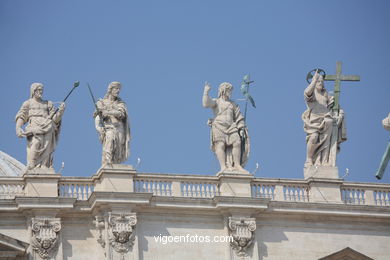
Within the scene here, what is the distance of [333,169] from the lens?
53.7 m

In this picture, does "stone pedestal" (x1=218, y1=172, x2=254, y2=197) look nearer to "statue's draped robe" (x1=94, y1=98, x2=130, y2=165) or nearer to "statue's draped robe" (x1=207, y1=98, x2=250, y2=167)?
"statue's draped robe" (x1=207, y1=98, x2=250, y2=167)

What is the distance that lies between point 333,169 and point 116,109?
7.12 m

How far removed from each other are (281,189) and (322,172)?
4.88 ft

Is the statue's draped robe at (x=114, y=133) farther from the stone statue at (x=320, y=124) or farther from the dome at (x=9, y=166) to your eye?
the dome at (x=9, y=166)

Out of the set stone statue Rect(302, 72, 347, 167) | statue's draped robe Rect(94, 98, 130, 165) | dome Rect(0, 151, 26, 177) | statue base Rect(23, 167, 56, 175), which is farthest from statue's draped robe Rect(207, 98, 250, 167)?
dome Rect(0, 151, 26, 177)

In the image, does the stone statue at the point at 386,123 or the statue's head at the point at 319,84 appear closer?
the statue's head at the point at 319,84

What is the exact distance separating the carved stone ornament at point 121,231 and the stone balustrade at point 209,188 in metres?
0.99

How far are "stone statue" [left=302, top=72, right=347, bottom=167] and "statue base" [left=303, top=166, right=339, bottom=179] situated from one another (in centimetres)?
18

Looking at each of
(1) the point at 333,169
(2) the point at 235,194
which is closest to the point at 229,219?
(2) the point at 235,194

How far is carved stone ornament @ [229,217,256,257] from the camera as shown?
169 ft

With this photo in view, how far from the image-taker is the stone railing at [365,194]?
53656mm

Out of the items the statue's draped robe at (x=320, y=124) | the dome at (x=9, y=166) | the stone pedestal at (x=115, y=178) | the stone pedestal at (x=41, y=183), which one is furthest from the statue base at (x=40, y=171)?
the dome at (x=9, y=166)

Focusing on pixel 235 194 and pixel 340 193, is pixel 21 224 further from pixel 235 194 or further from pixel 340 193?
pixel 340 193

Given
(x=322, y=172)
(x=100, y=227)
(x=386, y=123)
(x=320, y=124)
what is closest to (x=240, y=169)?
(x=322, y=172)
